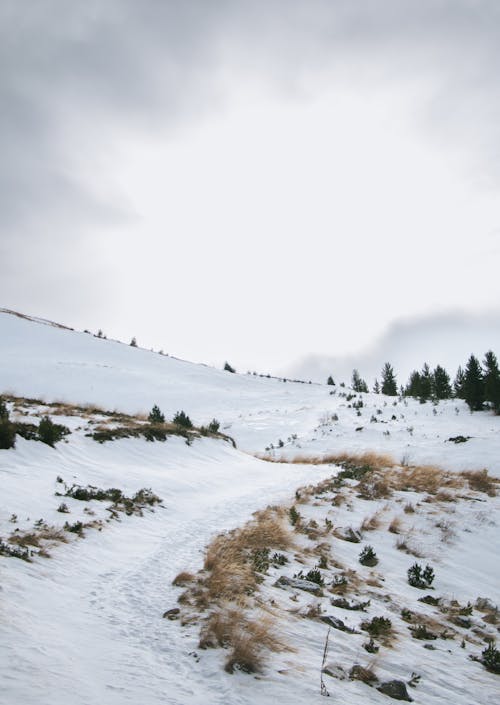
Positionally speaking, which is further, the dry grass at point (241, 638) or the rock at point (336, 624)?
A: the rock at point (336, 624)

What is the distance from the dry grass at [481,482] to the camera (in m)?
13.9

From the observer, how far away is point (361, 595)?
20.9ft

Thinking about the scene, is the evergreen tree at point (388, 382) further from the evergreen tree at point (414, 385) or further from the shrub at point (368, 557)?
the shrub at point (368, 557)

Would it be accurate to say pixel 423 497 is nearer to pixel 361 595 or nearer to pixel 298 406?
pixel 361 595

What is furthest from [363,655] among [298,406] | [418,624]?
[298,406]

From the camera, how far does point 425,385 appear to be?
5347cm

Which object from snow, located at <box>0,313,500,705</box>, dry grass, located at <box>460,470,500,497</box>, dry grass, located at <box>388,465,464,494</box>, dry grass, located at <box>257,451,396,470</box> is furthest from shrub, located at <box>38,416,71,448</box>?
dry grass, located at <box>460,470,500,497</box>

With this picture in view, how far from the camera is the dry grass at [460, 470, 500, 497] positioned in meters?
13.9

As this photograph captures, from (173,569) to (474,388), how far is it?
100 ft

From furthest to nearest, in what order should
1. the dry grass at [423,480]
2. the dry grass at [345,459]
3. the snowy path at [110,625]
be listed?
the dry grass at [345,459] < the dry grass at [423,480] < the snowy path at [110,625]

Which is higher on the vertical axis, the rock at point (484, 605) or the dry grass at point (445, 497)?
the dry grass at point (445, 497)

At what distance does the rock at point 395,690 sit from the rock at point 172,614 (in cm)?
215

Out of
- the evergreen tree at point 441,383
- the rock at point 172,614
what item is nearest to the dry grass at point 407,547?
the rock at point 172,614

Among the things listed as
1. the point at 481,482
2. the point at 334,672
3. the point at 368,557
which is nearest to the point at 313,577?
the point at 368,557
